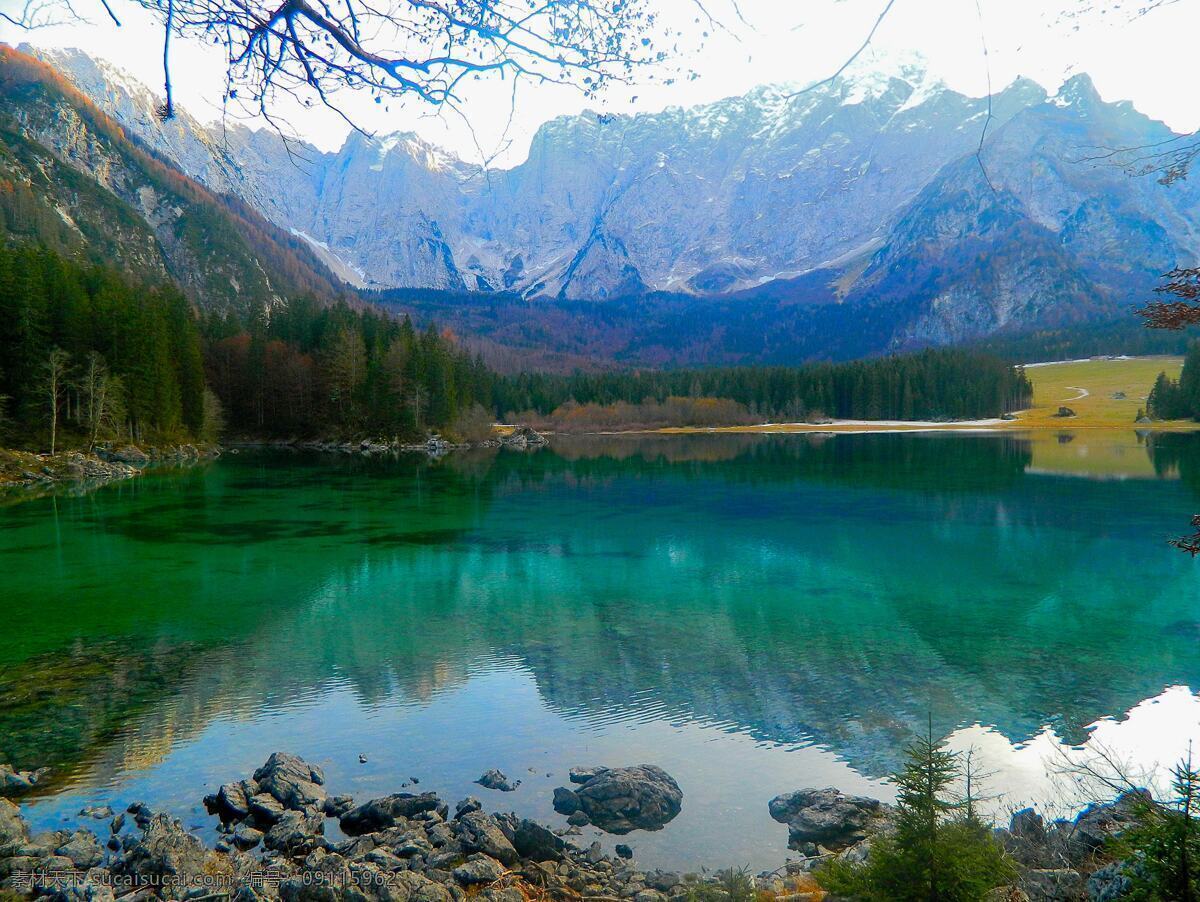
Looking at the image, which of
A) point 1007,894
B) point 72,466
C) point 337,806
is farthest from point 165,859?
point 72,466

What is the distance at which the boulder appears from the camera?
845cm

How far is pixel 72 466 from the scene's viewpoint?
50.5 m

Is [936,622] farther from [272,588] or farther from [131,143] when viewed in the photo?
[131,143]

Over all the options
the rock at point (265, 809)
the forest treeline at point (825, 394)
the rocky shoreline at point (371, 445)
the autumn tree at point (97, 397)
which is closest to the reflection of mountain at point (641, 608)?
the rock at point (265, 809)

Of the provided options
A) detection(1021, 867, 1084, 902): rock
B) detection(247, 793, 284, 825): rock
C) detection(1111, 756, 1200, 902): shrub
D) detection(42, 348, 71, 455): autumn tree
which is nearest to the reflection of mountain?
detection(247, 793, 284, 825): rock

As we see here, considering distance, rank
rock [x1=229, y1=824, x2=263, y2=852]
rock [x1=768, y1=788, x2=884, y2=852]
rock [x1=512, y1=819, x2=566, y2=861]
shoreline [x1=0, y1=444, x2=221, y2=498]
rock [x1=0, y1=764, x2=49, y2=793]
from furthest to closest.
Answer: shoreline [x1=0, y1=444, x2=221, y2=498] < rock [x1=0, y1=764, x2=49, y2=793] < rock [x1=768, y1=788, x2=884, y2=852] < rock [x1=229, y1=824, x2=263, y2=852] < rock [x1=512, y1=819, x2=566, y2=861]

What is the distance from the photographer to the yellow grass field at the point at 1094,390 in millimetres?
122312

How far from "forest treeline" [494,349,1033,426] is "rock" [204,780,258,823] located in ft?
429

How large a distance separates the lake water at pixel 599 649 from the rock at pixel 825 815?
229mm

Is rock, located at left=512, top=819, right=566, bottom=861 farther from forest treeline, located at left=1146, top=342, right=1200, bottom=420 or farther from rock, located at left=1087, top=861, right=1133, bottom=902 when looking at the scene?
forest treeline, located at left=1146, top=342, right=1200, bottom=420

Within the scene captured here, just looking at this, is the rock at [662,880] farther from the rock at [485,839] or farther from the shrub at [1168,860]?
the shrub at [1168,860]

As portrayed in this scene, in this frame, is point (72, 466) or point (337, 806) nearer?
point (337, 806)

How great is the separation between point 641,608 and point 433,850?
11.6 meters

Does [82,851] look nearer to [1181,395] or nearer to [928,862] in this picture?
[928,862]
